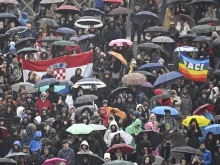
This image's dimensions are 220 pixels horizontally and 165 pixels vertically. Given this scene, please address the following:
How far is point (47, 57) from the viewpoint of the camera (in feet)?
170

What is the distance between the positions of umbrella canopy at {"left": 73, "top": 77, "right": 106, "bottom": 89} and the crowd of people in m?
0.10

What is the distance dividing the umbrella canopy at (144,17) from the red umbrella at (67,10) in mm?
2486

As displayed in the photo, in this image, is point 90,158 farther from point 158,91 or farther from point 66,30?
point 66,30

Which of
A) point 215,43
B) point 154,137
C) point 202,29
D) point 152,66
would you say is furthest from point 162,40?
point 154,137

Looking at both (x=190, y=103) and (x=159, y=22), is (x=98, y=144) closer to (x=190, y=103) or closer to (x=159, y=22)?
(x=190, y=103)

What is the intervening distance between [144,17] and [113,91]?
6609mm

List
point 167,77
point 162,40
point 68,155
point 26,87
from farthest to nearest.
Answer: point 162,40 → point 26,87 → point 167,77 → point 68,155

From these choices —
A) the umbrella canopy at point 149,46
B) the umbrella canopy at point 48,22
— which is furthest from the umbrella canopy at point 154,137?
the umbrella canopy at point 48,22

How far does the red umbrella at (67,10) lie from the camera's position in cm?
5562

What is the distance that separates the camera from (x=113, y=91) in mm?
48438

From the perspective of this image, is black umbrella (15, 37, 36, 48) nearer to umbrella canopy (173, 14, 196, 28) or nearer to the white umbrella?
umbrella canopy (173, 14, 196, 28)

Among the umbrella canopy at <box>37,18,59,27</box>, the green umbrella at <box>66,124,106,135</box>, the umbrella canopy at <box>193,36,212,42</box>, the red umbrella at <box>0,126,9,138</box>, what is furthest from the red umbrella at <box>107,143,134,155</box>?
the umbrella canopy at <box>37,18,59,27</box>

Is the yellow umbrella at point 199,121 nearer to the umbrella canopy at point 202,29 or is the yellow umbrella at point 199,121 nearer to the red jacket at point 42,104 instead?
the red jacket at point 42,104

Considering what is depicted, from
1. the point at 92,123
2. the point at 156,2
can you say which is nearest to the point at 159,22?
the point at 156,2
